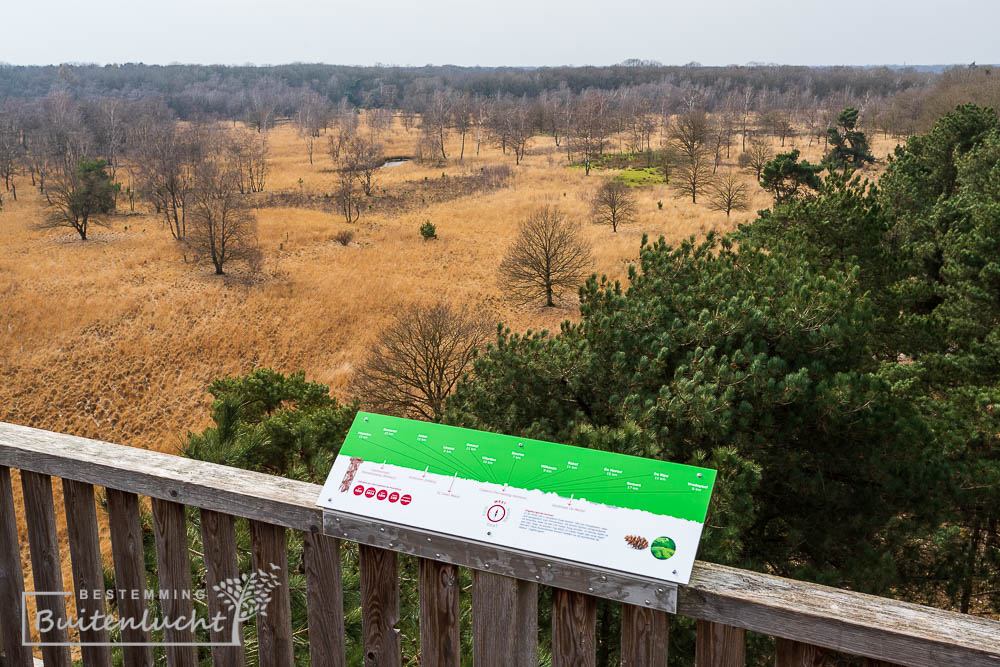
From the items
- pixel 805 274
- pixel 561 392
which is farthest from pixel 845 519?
pixel 561 392

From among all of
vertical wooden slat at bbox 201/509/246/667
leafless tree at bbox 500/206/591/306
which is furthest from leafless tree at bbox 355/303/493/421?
vertical wooden slat at bbox 201/509/246/667

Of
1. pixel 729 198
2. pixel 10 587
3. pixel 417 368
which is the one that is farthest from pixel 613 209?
pixel 10 587

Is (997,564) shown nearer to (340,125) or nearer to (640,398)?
(640,398)

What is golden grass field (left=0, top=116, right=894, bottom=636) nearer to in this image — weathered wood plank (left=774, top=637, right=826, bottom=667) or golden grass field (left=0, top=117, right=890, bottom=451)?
golden grass field (left=0, top=117, right=890, bottom=451)

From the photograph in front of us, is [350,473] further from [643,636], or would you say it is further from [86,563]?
[86,563]

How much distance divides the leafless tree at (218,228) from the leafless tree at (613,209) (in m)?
22.1

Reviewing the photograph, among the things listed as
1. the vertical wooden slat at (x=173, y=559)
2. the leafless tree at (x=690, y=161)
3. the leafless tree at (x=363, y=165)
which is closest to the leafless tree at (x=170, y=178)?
the leafless tree at (x=363, y=165)

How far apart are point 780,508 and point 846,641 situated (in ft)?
37.4

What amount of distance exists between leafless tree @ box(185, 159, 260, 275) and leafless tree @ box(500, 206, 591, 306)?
16057 mm

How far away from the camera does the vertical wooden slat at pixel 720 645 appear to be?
5.90 feet

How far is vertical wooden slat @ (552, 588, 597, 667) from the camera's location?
1893 mm

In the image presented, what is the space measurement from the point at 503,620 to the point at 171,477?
1017mm

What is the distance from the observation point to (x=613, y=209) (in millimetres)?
50812

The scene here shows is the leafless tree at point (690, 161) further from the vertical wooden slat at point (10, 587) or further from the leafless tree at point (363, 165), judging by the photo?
the vertical wooden slat at point (10, 587)
